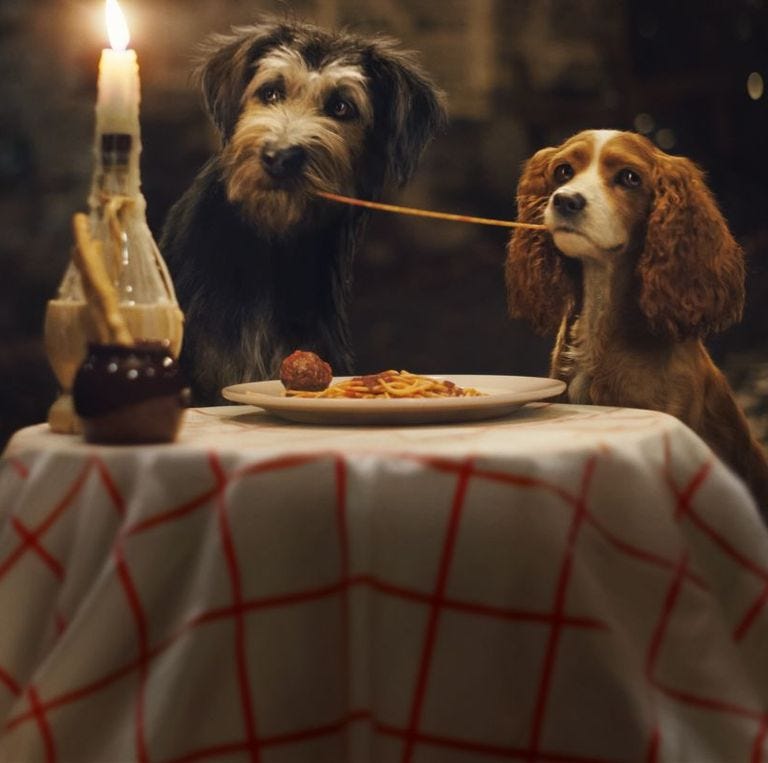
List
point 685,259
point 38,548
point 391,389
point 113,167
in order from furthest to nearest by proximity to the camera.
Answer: point 685,259 < point 391,389 < point 113,167 < point 38,548

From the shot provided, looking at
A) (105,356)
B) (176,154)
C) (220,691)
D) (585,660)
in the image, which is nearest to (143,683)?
(220,691)

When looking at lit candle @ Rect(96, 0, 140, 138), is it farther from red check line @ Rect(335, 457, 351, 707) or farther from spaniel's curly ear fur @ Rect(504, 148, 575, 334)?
spaniel's curly ear fur @ Rect(504, 148, 575, 334)

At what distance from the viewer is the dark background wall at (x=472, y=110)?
2254mm

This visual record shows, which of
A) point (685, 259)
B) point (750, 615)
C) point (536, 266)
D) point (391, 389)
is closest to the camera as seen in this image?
point (750, 615)

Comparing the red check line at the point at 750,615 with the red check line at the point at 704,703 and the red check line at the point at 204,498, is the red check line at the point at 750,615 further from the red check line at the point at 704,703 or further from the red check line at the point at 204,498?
the red check line at the point at 204,498

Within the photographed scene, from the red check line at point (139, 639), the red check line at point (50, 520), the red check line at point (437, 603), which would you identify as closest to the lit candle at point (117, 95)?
the red check line at point (50, 520)

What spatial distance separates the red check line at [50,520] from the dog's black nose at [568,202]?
3.74ft

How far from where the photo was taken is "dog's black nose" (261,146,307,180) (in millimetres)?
2189

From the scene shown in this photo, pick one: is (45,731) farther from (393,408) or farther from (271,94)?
(271,94)

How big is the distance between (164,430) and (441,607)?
0.42 meters

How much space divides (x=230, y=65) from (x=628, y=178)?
0.83 m

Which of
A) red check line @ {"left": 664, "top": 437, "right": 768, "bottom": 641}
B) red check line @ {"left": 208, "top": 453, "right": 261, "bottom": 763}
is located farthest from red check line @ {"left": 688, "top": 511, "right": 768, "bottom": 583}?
red check line @ {"left": 208, "top": 453, "right": 261, "bottom": 763}

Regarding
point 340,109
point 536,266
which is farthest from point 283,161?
point 536,266

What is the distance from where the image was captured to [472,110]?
2.28 meters
